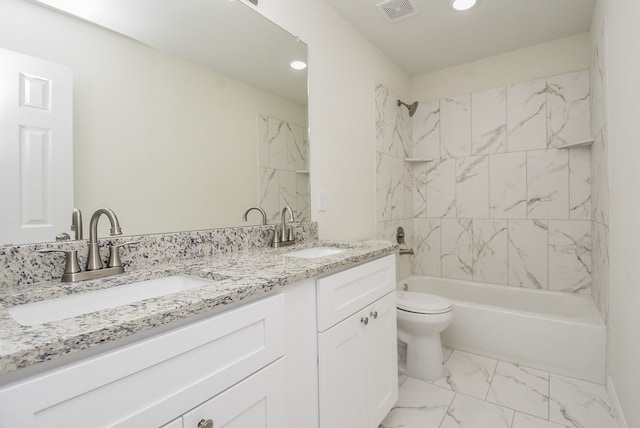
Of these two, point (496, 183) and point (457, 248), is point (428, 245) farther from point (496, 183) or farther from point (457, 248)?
point (496, 183)

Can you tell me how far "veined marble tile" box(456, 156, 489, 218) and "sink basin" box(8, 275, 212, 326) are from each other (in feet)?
8.29

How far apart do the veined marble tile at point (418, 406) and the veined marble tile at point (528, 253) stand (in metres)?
1.28

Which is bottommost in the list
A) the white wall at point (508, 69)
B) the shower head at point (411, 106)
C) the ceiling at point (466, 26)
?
the shower head at point (411, 106)

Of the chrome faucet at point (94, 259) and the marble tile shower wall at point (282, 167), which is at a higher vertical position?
the marble tile shower wall at point (282, 167)

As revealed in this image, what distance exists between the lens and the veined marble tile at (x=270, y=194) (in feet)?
5.31

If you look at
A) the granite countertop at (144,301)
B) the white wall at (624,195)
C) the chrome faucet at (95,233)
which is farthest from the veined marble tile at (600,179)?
the chrome faucet at (95,233)

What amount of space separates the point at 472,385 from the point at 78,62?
95.2 inches

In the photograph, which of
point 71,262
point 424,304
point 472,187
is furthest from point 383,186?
point 71,262

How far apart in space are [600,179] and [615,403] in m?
1.25

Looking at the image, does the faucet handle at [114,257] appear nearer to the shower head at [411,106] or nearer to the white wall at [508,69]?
the shower head at [411,106]

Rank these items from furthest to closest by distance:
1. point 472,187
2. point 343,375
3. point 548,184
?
point 472,187, point 548,184, point 343,375

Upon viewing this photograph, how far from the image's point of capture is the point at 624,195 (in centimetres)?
142

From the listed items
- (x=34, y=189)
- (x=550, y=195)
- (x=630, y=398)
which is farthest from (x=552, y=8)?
(x=34, y=189)

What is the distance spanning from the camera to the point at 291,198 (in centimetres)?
175
